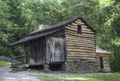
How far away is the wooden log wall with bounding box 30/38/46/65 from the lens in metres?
30.1

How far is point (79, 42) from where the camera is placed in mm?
31516

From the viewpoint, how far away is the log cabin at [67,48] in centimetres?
2931

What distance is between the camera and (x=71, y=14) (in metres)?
52.9

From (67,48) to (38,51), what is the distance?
146 inches

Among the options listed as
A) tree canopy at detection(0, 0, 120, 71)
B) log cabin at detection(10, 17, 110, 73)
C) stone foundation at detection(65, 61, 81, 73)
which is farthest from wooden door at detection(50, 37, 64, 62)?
tree canopy at detection(0, 0, 120, 71)

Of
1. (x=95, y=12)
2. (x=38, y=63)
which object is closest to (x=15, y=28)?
(x=95, y=12)

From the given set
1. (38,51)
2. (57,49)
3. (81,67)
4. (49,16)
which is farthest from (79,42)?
(49,16)

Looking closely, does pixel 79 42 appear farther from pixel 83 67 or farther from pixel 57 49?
pixel 57 49

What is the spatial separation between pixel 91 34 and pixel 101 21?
17.7 metres

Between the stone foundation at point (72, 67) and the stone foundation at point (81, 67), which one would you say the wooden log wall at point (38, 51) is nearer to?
the stone foundation at point (72, 67)

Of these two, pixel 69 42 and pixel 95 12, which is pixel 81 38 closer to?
pixel 69 42

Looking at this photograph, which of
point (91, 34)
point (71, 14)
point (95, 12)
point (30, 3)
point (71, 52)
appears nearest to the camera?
point (71, 52)

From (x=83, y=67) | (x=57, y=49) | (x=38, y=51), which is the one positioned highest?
(x=57, y=49)

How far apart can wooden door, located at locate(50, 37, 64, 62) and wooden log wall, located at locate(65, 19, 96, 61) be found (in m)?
0.73
